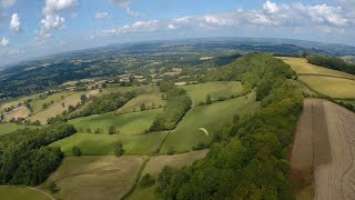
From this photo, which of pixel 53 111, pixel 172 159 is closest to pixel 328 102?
pixel 172 159

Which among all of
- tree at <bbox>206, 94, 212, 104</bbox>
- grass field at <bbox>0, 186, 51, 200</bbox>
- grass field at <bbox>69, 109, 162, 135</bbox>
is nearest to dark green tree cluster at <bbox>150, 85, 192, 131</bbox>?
grass field at <bbox>69, 109, 162, 135</bbox>

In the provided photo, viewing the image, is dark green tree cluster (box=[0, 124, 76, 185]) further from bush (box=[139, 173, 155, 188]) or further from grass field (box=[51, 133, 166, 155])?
bush (box=[139, 173, 155, 188])

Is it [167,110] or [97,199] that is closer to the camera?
[97,199]

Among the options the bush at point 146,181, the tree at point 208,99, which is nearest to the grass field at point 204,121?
the tree at point 208,99

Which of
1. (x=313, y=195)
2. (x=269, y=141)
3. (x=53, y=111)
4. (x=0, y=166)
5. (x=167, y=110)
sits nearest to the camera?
(x=313, y=195)

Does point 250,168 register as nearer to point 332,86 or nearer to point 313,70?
point 332,86

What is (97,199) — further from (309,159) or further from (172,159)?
(309,159)

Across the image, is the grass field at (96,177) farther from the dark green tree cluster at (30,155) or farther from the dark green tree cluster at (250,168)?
the dark green tree cluster at (250,168)

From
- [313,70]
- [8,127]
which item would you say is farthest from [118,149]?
[313,70]
